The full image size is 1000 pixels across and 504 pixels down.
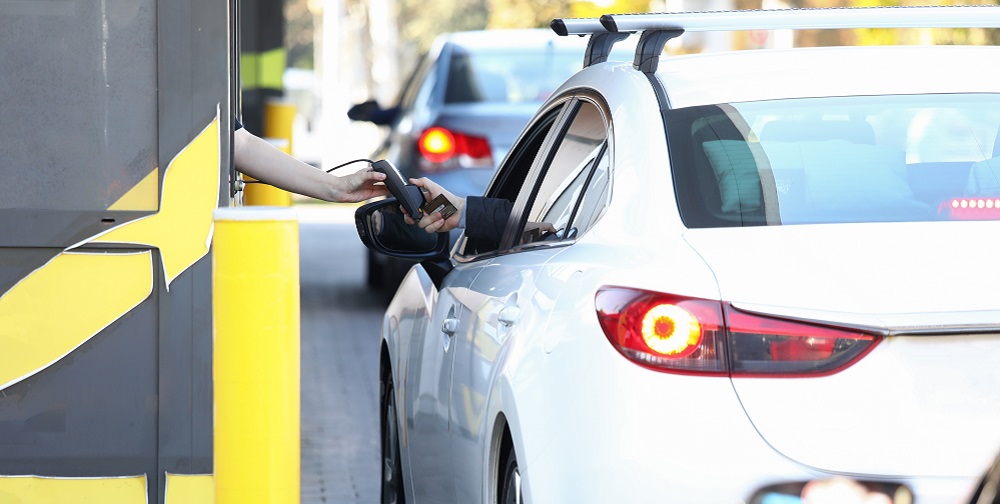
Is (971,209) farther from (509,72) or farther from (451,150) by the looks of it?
(509,72)

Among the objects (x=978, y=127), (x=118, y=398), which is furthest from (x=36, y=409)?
(x=978, y=127)

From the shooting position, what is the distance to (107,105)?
14.1 ft

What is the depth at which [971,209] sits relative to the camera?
3.34 metres

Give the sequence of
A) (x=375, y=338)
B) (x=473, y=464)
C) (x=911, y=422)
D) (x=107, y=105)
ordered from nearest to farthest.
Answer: (x=911, y=422) < (x=473, y=464) < (x=107, y=105) < (x=375, y=338)

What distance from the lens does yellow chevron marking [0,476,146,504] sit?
4375 mm

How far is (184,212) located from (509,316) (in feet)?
3.85

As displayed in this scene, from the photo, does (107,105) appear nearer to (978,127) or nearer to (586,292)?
(586,292)

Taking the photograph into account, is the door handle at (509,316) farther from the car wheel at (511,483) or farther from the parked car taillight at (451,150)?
the parked car taillight at (451,150)

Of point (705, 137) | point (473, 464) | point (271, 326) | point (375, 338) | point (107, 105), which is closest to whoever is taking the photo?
point (271, 326)

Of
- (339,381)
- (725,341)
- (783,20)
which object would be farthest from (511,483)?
(339,381)

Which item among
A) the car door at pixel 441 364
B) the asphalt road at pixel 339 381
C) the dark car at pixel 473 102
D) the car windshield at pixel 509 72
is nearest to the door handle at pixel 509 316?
the car door at pixel 441 364

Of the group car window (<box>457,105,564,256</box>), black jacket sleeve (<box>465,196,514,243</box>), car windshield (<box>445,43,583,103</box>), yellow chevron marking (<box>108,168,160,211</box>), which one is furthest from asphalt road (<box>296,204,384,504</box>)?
yellow chevron marking (<box>108,168,160,211</box>)

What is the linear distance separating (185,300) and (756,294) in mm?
2019

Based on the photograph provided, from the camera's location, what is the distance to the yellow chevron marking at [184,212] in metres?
4.34
